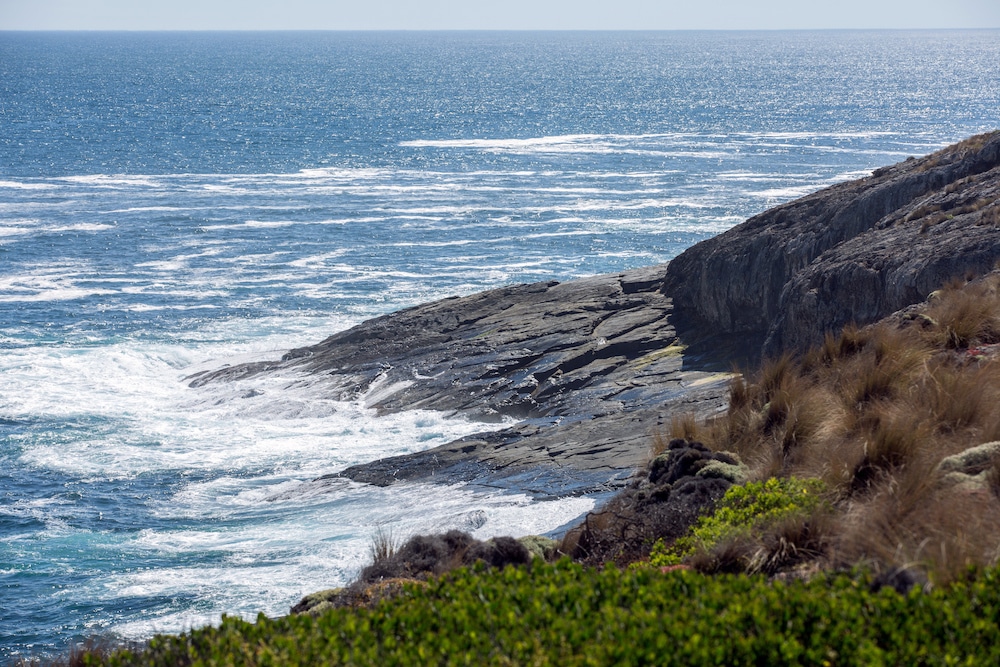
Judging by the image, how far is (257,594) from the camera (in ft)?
56.3

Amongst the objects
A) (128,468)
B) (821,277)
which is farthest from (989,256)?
(128,468)

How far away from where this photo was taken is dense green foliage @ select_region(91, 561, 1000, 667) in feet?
20.4

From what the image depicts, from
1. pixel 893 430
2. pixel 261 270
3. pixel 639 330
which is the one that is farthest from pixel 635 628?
pixel 261 270

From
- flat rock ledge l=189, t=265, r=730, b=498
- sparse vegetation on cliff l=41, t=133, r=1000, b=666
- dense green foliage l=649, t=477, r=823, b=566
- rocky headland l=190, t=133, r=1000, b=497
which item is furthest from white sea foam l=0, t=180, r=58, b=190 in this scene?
dense green foliage l=649, t=477, r=823, b=566

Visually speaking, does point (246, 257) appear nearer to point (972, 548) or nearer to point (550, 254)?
point (550, 254)

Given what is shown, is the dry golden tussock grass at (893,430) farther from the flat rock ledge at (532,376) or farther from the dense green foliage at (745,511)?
the flat rock ledge at (532,376)

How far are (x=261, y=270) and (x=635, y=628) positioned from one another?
1651 inches

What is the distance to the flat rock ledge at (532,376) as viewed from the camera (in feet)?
68.2

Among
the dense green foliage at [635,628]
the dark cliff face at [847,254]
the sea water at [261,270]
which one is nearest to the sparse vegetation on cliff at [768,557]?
the dense green foliage at [635,628]

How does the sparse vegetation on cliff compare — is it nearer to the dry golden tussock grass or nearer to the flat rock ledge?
the dry golden tussock grass

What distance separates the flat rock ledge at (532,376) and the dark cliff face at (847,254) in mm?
1565

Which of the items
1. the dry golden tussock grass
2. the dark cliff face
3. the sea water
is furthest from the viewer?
the dark cliff face

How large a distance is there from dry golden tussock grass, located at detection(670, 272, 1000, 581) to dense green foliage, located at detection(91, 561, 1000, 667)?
2.62 ft

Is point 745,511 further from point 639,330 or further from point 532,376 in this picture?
point 639,330
